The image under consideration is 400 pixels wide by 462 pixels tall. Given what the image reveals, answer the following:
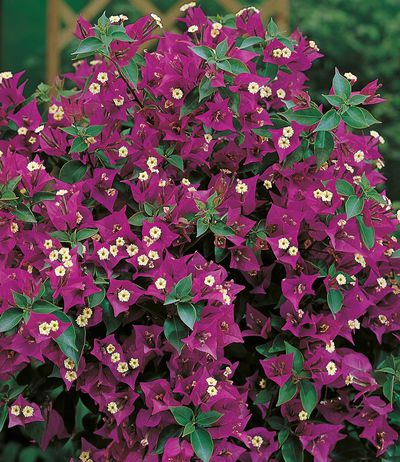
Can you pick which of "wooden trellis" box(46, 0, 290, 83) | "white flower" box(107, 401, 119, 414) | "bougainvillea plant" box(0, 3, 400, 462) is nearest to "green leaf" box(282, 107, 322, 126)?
"bougainvillea plant" box(0, 3, 400, 462)

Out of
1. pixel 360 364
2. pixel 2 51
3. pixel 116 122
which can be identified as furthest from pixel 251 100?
pixel 2 51

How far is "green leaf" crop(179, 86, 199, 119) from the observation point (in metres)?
1.35

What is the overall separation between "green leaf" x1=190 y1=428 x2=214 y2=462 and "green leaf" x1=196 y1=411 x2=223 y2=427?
1 centimetres

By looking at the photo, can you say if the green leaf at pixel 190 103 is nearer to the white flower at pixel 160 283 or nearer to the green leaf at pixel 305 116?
the green leaf at pixel 305 116

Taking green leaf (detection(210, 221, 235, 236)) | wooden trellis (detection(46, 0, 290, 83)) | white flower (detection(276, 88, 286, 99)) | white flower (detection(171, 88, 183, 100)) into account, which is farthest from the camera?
wooden trellis (detection(46, 0, 290, 83))

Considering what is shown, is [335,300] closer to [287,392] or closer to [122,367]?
[287,392]

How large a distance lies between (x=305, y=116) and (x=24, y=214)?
0.48 metres

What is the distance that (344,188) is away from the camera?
132 centimetres

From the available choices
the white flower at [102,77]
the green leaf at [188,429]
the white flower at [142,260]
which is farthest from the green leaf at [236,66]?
the green leaf at [188,429]

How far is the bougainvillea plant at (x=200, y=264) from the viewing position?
4.03 feet

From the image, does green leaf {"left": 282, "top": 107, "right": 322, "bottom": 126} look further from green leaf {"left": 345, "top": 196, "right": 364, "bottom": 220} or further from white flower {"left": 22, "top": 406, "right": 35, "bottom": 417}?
white flower {"left": 22, "top": 406, "right": 35, "bottom": 417}

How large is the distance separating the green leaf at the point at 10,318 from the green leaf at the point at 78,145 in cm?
31

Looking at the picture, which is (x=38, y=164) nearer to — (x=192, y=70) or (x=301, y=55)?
(x=192, y=70)

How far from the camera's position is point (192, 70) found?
1.37 meters
